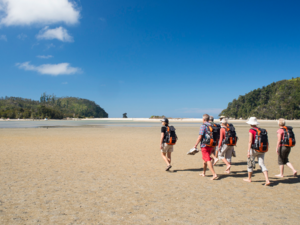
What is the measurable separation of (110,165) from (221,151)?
4.75m

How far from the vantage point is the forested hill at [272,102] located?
96.8 metres

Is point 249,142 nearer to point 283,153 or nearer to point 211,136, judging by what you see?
point 211,136

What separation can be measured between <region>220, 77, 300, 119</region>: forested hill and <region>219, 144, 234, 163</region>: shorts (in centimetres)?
10804

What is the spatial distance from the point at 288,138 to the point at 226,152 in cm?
216

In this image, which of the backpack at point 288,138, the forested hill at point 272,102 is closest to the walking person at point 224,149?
the backpack at point 288,138

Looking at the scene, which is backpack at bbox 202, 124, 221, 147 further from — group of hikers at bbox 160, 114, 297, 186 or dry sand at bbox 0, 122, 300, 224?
dry sand at bbox 0, 122, 300, 224

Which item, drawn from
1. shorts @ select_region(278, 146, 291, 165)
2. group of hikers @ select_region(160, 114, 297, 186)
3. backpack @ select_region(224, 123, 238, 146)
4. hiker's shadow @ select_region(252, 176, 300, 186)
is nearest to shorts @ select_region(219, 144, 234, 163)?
group of hikers @ select_region(160, 114, 297, 186)

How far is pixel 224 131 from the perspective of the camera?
7.54 meters

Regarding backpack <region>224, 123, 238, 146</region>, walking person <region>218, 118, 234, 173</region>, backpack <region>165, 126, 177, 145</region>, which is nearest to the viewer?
backpack <region>165, 126, 177, 145</region>

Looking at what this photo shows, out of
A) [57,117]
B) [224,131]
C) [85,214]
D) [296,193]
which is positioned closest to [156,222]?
[85,214]

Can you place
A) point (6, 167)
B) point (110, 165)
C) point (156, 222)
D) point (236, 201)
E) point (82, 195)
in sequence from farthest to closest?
1. point (110, 165)
2. point (6, 167)
3. point (82, 195)
4. point (236, 201)
5. point (156, 222)

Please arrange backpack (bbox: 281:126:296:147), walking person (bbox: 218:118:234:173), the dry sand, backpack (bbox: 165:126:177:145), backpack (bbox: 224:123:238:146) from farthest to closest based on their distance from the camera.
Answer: walking person (bbox: 218:118:234:173)
backpack (bbox: 224:123:238:146)
backpack (bbox: 165:126:177:145)
backpack (bbox: 281:126:296:147)
the dry sand

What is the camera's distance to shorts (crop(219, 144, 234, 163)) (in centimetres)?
765

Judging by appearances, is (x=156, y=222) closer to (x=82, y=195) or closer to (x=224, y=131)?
(x=82, y=195)
